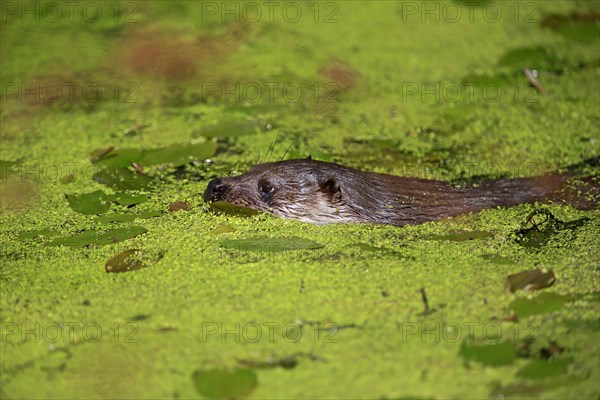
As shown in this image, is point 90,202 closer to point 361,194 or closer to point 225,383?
point 361,194

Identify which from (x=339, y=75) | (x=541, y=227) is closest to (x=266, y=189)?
(x=541, y=227)

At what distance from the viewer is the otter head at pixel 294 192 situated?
439 centimetres

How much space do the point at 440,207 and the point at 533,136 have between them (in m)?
1.22

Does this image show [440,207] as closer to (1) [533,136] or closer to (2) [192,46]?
(1) [533,136]

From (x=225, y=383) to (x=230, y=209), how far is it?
1.35 metres

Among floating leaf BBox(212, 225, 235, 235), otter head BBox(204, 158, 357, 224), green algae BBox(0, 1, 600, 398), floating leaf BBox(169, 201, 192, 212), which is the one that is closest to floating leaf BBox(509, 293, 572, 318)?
green algae BBox(0, 1, 600, 398)

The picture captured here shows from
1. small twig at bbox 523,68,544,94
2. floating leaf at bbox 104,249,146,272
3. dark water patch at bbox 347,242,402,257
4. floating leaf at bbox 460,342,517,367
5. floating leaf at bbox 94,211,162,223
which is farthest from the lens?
small twig at bbox 523,68,544,94

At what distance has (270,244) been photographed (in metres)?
4.08

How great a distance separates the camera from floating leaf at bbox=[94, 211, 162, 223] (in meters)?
4.37

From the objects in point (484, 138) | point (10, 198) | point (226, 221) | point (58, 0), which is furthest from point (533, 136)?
point (58, 0)

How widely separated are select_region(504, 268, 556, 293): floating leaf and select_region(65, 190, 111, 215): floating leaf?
2.05 meters

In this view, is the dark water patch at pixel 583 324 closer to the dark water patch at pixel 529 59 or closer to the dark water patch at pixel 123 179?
the dark water patch at pixel 123 179

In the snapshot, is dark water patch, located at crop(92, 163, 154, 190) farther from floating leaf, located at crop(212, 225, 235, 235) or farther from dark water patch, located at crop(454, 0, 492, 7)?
dark water patch, located at crop(454, 0, 492, 7)

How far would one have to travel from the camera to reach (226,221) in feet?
14.2
